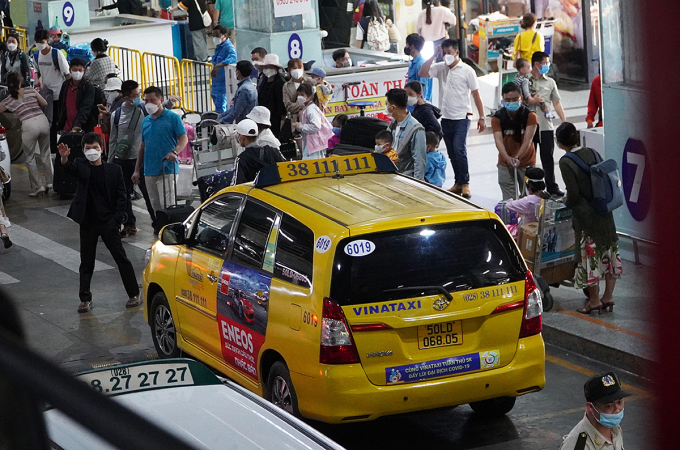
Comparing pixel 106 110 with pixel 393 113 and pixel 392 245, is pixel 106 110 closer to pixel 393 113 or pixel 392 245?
pixel 393 113

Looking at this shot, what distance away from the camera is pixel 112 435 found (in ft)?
2.97

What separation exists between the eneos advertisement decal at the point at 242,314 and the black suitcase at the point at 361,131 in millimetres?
6502

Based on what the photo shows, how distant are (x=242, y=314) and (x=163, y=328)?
5.77ft

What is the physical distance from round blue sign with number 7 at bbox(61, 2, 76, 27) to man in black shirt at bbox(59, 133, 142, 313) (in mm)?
16001

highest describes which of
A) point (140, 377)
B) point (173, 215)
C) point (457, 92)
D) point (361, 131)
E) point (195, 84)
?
point (195, 84)

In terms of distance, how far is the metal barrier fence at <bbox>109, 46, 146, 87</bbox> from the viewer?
2247 cm

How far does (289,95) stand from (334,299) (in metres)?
9.69

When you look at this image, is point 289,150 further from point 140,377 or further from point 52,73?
point 140,377

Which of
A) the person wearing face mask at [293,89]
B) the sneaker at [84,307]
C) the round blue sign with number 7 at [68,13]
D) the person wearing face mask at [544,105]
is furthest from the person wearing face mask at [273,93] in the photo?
the round blue sign with number 7 at [68,13]

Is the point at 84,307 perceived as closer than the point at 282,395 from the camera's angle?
No

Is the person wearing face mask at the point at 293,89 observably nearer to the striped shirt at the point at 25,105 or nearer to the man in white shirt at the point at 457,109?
the man in white shirt at the point at 457,109

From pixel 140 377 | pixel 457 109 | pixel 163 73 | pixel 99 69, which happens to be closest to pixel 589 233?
pixel 140 377

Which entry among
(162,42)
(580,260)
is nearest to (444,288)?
(580,260)

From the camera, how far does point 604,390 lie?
552 centimetres
